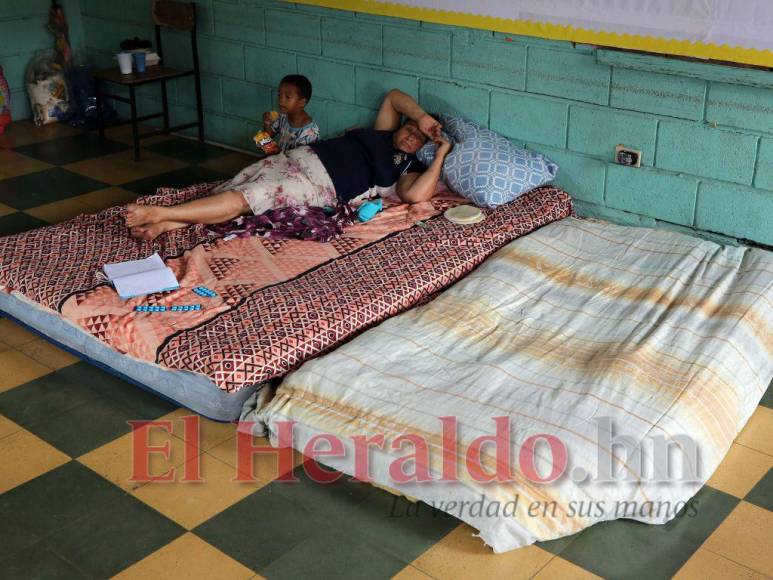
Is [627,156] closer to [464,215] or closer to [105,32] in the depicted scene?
[464,215]

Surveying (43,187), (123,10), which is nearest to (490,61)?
(43,187)

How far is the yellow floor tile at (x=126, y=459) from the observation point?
295 centimetres

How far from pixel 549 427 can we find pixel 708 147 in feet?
6.31

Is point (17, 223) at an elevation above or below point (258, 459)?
above

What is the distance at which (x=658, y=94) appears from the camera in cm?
415

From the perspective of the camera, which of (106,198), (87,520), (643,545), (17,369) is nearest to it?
(643,545)

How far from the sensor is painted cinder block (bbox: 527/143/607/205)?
14.8ft

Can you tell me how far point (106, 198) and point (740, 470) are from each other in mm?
3777

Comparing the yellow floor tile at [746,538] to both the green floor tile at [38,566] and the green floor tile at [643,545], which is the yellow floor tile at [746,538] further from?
the green floor tile at [38,566]

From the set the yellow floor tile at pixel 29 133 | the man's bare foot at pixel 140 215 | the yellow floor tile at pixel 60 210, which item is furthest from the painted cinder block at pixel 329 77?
the yellow floor tile at pixel 29 133

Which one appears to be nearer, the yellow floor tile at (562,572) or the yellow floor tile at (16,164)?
the yellow floor tile at (562,572)

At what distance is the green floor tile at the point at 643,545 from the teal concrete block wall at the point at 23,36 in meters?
5.69

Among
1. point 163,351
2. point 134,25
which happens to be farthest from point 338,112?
point 163,351

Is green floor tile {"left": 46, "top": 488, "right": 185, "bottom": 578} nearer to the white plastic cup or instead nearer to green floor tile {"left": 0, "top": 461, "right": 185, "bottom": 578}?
green floor tile {"left": 0, "top": 461, "right": 185, "bottom": 578}
